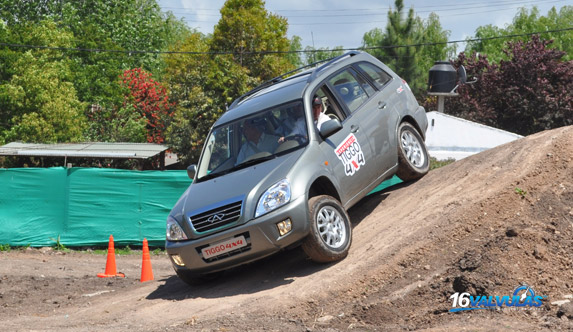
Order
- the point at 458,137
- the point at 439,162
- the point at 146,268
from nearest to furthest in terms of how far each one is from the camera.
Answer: the point at 146,268, the point at 439,162, the point at 458,137

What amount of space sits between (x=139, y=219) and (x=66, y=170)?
2.01m

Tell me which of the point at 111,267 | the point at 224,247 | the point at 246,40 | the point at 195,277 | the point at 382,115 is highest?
the point at 246,40

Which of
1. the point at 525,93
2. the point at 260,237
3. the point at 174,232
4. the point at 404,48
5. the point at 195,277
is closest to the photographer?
the point at 260,237

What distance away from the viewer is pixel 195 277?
917 cm

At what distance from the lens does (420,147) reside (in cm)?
1123

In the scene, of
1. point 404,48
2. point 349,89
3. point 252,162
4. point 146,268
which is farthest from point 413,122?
point 404,48

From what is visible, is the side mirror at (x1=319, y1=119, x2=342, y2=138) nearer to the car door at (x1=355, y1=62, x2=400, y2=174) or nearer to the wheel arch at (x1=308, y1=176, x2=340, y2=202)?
the wheel arch at (x1=308, y1=176, x2=340, y2=202)

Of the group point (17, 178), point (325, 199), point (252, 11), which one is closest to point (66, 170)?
point (17, 178)

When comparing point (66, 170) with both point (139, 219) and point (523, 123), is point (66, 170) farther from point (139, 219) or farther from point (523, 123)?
point (523, 123)

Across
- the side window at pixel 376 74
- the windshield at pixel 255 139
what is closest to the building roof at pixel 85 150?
the side window at pixel 376 74

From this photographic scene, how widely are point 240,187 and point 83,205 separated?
8766 mm

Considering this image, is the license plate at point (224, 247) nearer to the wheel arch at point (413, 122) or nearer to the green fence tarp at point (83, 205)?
the wheel arch at point (413, 122)

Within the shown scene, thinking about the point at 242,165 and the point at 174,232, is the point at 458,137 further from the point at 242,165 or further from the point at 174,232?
the point at 174,232

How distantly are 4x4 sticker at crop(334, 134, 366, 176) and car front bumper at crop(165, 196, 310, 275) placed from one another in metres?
1.15
